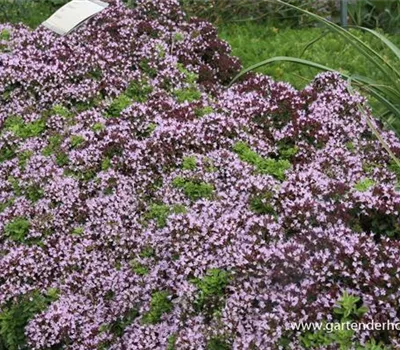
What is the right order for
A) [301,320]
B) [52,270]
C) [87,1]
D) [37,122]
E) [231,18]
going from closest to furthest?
1. [301,320]
2. [52,270]
3. [37,122]
4. [87,1]
5. [231,18]

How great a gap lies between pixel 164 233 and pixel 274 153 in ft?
3.20

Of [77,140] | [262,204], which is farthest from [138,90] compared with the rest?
[262,204]

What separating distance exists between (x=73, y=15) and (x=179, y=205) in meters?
2.59

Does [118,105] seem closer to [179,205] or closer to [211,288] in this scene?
[179,205]

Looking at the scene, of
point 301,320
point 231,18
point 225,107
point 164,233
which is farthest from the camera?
point 231,18

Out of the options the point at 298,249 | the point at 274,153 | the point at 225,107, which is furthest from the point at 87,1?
the point at 298,249

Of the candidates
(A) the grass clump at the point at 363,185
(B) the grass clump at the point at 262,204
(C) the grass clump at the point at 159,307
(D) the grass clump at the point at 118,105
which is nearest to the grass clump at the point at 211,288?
(C) the grass clump at the point at 159,307

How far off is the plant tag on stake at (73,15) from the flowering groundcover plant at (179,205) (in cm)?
29

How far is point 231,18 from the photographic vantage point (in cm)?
772

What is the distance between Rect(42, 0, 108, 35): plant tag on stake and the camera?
5.25 metres

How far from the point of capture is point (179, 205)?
Answer: 10.7 ft

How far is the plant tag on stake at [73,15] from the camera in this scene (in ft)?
17.2

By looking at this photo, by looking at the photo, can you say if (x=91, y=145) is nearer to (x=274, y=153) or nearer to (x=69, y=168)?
(x=69, y=168)

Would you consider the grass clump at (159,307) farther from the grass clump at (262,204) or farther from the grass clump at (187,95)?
the grass clump at (187,95)
